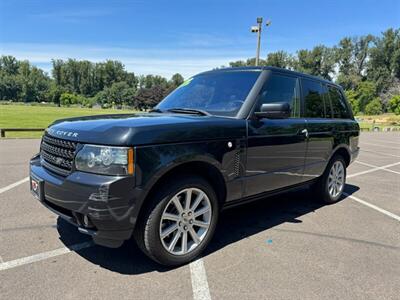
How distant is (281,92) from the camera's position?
161 inches

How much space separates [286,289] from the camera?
2721 millimetres

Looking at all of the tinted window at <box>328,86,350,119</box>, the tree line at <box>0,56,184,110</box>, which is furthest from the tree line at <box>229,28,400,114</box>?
the tinted window at <box>328,86,350,119</box>

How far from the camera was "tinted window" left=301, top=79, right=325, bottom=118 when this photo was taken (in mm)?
4574

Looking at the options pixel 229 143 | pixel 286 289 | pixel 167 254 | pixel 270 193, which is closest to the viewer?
pixel 286 289

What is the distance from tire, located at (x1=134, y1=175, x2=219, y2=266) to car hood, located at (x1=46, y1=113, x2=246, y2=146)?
1.42 feet

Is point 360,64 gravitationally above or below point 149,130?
above

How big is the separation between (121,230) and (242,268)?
1.23m

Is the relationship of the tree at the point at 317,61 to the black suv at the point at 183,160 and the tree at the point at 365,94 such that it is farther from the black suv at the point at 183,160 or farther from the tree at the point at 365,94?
the black suv at the point at 183,160

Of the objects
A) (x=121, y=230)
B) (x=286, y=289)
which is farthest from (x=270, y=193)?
(x=121, y=230)

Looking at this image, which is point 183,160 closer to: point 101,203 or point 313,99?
point 101,203

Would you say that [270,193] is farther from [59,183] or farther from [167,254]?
[59,183]

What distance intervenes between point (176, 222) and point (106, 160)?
0.95 meters

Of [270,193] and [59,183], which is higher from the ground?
[59,183]

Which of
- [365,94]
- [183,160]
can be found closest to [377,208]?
[183,160]
